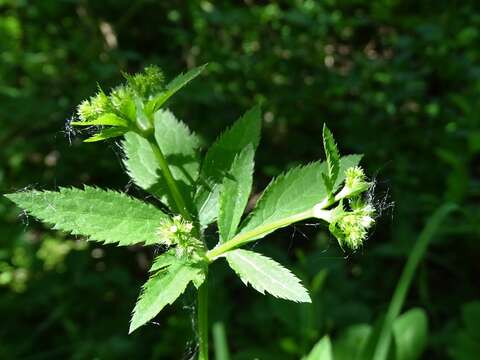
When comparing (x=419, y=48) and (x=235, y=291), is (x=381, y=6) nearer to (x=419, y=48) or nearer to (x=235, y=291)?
(x=419, y=48)

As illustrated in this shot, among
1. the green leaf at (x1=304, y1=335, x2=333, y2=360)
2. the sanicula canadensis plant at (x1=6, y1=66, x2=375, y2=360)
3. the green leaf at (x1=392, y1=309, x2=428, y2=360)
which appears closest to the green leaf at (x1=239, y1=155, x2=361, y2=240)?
the sanicula canadensis plant at (x1=6, y1=66, x2=375, y2=360)

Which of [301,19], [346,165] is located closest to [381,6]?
[301,19]

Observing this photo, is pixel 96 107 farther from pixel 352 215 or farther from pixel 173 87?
pixel 352 215

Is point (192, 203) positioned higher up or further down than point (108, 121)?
further down

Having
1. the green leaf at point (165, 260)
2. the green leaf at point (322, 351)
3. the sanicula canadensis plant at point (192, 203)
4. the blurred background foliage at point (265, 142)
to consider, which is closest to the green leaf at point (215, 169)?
the sanicula canadensis plant at point (192, 203)

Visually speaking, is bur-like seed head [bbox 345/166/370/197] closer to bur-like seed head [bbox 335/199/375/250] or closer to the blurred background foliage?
bur-like seed head [bbox 335/199/375/250]

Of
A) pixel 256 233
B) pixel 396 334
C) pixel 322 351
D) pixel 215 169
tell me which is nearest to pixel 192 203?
pixel 215 169

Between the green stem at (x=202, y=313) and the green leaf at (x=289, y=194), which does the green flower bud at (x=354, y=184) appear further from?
the green stem at (x=202, y=313)
